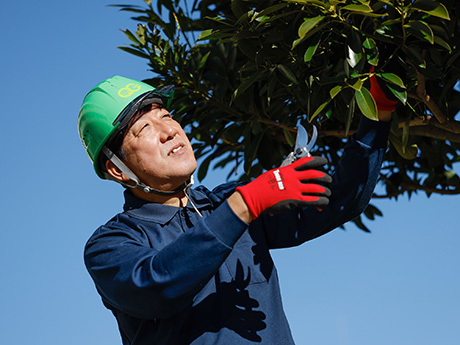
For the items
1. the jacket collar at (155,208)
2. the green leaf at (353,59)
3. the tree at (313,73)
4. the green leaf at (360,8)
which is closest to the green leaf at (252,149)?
the tree at (313,73)

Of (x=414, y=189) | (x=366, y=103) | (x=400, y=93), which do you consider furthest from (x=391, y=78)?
(x=414, y=189)

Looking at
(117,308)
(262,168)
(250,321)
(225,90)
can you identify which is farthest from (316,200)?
(262,168)

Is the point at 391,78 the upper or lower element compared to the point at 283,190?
upper

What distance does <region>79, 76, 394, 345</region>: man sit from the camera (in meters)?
2.13

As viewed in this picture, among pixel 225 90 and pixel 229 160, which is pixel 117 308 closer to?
pixel 225 90

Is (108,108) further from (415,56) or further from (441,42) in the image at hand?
(441,42)

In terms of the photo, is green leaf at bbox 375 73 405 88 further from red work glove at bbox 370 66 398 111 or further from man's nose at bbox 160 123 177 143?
man's nose at bbox 160 123 177 143

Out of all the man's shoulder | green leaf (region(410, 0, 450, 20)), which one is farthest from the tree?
the man's shoulder

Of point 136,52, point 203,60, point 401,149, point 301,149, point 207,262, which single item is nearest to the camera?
point 207,262

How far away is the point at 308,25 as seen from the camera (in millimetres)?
2545

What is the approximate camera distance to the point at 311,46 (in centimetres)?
277

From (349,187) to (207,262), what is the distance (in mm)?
625

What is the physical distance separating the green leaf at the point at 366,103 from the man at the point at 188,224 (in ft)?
0.18

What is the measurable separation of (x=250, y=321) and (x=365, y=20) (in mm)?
1274
